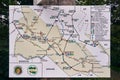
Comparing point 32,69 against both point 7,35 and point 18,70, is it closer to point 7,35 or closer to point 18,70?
point 18,70

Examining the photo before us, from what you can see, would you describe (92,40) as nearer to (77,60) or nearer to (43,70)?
(77,60)

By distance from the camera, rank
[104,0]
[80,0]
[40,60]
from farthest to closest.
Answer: [104,0] → [80,0] → [40,60]

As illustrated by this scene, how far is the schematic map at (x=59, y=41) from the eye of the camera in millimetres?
5051

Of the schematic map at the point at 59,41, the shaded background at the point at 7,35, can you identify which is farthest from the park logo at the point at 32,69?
the shaded background at the point at 7,35

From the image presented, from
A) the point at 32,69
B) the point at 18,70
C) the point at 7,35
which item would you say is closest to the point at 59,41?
the point at 32,69

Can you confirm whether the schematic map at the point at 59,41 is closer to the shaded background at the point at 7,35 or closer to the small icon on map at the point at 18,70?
the small icon on map at the point at 18,70

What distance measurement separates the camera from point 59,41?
5.09 meters

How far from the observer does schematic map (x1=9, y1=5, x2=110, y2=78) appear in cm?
505

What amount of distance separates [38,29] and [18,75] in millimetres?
581

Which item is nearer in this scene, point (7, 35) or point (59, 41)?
point (59, 41)

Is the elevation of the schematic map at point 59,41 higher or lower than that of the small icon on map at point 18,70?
higher

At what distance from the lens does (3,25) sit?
19.2 metres

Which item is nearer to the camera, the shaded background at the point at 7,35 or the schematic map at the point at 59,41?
the schematic map at the point at 59,41

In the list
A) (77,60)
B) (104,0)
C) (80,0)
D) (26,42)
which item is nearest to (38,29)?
(26,42)
